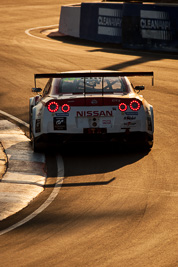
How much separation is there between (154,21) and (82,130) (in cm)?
1603

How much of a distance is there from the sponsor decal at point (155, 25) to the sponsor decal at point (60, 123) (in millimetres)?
15535

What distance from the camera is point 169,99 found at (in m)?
16.7

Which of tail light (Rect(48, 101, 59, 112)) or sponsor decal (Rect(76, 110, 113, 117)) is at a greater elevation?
tail light (Rect(48, 101, 59, 112))

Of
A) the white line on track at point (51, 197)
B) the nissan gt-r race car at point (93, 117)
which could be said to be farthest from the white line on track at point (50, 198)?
the nissan gt-r race car at point (93, 117)

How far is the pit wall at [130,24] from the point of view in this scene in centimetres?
2583

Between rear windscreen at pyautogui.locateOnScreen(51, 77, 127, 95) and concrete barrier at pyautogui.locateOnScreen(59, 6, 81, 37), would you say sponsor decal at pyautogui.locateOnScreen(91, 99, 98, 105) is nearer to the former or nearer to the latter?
rear windscreen at pyautogui.locateOnScreen(51, 77, 127, 95)

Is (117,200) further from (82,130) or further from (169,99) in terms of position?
(169,99)

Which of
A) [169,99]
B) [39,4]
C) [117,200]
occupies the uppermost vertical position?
[117,200]

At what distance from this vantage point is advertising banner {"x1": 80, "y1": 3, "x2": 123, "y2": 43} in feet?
94.0

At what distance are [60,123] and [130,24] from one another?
1692 centimetres

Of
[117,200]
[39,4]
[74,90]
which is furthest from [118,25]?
[39,4]

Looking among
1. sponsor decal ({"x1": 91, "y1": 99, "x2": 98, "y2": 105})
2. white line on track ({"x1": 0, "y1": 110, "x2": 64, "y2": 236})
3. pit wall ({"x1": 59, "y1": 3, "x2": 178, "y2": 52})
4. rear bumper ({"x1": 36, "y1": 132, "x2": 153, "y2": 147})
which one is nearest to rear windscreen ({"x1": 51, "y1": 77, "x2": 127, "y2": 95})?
sponsor decal ({"x1": 91, "y1": 99, "x2": 98, "y2": 105})

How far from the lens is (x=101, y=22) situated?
29.6 meters

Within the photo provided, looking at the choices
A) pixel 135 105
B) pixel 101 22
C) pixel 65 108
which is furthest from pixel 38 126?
pixel 101 22
